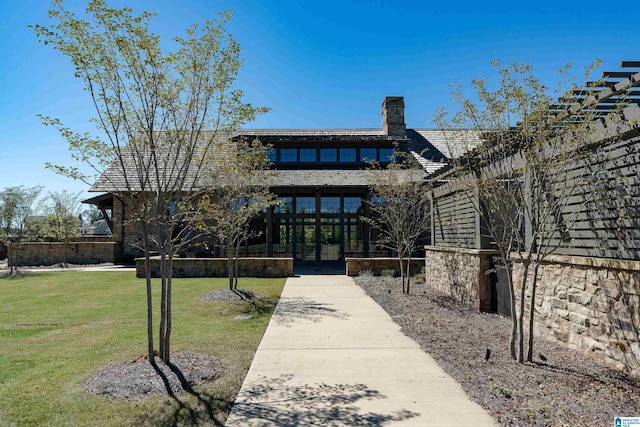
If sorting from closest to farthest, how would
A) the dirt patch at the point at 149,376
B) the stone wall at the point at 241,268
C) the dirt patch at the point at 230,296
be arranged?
the dirt patch at the point at 149,376, the dirt patch at the point at 230,296, the stone wall at the point at 241,268

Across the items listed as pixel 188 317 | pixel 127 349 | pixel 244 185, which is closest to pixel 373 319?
pixel 188 317

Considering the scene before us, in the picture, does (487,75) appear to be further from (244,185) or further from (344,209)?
(344,209)

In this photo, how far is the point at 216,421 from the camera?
130 inches

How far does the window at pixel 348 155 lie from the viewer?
2011 centimetres

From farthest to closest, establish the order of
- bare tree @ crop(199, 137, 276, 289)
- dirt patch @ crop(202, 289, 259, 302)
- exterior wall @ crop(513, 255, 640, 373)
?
dirt patch @ crop(202, 289, 259, 302) < bare tree @ crop(199, 137, 276, 289) < exterior wall @ crop(513, 255, 640, 373)

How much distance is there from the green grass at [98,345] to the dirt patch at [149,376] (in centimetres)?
13

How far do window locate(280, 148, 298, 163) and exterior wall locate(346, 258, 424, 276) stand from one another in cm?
786

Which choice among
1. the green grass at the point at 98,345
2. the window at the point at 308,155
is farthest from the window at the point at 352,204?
the green grass at the point at 98,345

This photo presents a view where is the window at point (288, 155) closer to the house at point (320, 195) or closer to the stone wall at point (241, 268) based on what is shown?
the house at point (320, 195)

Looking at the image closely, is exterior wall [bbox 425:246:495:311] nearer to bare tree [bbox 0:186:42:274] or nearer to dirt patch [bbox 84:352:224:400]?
dirt patch [bbox 84:352:224:400]

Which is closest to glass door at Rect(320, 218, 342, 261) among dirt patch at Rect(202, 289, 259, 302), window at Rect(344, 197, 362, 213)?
window at Rect(344, 197, 362, 213)

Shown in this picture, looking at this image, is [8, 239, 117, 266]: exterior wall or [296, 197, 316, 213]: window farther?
[8, 239, 117, 266]: exterior wall

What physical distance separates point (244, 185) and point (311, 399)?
286 inches

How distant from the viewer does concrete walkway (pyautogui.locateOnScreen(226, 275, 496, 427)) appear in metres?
3.35
